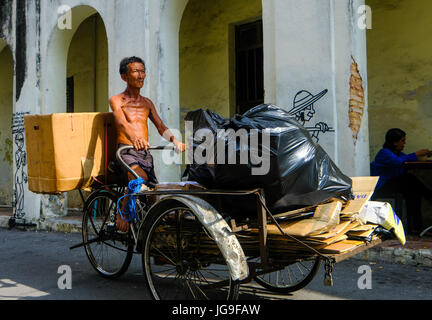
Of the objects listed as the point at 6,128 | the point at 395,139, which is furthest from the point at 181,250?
the point at 6,128

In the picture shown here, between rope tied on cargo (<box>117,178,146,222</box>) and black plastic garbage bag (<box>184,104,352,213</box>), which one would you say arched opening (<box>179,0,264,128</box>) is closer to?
rope tied on cargo (<box>117,178,146,222</box>)

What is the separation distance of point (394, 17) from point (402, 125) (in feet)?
5.67

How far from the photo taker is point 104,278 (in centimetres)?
427

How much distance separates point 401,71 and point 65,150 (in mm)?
5317

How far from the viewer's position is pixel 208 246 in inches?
117

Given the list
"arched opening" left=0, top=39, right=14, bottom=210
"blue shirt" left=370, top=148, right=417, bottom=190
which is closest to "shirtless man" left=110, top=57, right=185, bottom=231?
"blue shirt" left=370, top=148, right=417, bottom=190

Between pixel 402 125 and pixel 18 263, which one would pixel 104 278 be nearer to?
pixel 18 263

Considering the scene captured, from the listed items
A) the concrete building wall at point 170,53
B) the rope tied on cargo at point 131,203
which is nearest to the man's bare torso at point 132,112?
the rope tied on cargo at point 131,203

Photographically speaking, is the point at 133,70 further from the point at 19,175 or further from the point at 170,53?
the point at 19,175

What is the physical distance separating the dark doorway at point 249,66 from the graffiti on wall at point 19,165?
4.53 metres

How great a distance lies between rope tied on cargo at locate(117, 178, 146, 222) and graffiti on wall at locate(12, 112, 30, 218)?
19.3 ft

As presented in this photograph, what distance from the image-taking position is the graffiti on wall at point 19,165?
8.88 metres

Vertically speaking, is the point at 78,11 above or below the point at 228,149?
above

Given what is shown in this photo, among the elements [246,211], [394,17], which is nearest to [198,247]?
[246,211]
